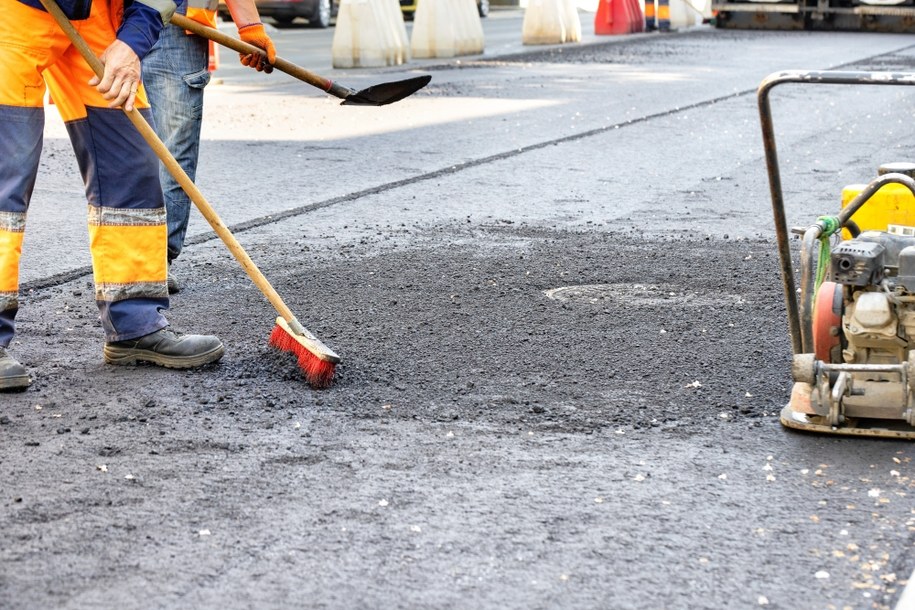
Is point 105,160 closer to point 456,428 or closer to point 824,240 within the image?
point 456,428

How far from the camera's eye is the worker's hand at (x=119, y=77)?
13.9ft

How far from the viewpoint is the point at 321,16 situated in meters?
24.3

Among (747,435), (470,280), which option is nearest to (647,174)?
(470,280)

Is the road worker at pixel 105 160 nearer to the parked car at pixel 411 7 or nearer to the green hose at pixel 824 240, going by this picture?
the green hose at pixel 824 240

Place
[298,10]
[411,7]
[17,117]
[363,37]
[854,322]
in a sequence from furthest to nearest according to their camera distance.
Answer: [411,7] < [298,10] < [363,37] < [17,117] < [854,322]

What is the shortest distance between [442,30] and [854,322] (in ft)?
47.4

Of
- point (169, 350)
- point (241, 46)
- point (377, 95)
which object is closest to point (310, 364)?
point (169, 350)

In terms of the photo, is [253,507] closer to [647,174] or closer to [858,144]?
[647,174]

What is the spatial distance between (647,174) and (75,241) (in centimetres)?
379

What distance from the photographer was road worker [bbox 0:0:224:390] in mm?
4281

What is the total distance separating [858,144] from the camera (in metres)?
10.2

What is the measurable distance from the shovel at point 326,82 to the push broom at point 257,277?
84 centimetres

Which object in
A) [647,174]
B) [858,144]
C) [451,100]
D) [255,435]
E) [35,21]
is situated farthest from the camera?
[451,100]

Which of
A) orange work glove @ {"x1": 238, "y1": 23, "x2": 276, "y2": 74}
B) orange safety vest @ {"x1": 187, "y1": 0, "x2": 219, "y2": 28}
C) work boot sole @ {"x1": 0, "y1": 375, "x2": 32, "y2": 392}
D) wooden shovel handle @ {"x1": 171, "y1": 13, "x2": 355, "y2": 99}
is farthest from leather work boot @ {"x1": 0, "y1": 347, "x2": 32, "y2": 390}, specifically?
orange safety vest @ {"x1": 187, "y1": 0, "x2": 219, "y2": 28}
